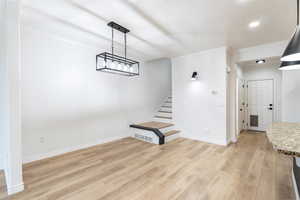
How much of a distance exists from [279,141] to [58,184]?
2874 millimetres

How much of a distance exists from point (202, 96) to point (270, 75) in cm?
321

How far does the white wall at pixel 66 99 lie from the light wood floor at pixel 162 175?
1.48 ft

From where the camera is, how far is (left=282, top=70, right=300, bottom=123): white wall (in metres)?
3.38

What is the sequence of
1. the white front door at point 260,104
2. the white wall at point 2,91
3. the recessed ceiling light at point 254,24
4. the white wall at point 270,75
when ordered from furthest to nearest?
the white front door at point 260,104, the white wall at point 270,75, the recessed ceiling light at point 254,24, the white wall at point 2,91

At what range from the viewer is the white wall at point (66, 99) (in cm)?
292

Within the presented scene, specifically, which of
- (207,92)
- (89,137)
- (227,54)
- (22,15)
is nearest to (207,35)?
(227,54)

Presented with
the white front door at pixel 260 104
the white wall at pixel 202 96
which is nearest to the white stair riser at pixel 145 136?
the white wall at pixel 202 96

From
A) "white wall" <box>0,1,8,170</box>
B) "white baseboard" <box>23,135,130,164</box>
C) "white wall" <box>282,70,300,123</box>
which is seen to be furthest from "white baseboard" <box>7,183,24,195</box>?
"white wall" <box>282,70,300,123</box>

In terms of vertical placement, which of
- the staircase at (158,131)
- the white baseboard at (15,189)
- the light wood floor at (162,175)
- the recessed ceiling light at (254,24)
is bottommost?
the light wood floor at (162,175)

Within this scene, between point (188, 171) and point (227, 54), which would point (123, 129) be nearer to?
point (188, 171)

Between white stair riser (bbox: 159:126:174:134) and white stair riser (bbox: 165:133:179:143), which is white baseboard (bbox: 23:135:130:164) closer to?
white stair riser (bbox: 159:126:174:134)

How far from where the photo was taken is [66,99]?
3416 mm

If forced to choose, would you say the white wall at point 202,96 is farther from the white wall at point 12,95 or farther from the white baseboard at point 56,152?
the white wall at point 12,95

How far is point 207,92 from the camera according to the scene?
4289 millimetres
